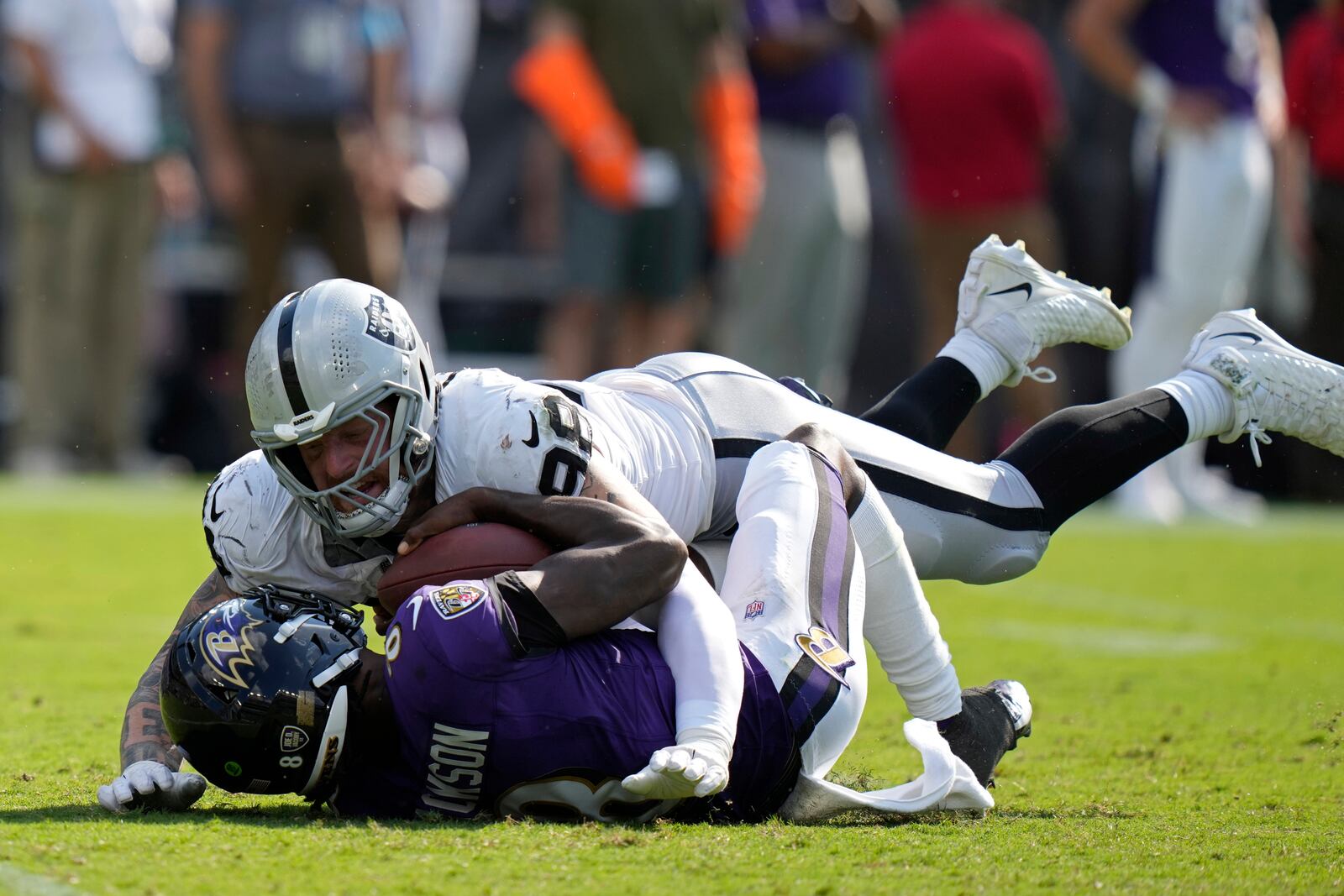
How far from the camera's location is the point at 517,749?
2.88 m

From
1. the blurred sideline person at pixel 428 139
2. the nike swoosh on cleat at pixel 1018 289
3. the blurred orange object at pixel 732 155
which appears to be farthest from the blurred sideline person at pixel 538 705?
the blurred sideline person at pixel 428 139

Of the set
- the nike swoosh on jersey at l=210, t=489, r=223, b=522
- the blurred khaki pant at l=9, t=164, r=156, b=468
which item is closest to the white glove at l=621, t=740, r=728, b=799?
the nike swoosh on jersey at l=210, t=489, r=223, b=522

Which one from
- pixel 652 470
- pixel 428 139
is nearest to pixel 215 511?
pixel 652 470

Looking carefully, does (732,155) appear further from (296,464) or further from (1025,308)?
(296,464)

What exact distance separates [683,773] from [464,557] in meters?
0.55

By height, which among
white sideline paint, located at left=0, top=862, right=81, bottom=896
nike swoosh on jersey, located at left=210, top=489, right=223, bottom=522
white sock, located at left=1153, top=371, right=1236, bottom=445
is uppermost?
white sock, located at left=1153, top=371, right=1236, bottom=445

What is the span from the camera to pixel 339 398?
3193 millimetres

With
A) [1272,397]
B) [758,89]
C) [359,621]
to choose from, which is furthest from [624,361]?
[359,621]

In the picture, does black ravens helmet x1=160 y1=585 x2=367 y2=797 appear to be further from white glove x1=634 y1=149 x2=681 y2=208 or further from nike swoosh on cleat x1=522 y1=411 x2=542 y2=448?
white glove x1=634 y1=149 x2=681 y2=208

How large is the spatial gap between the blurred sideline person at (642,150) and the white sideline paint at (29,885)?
5.15m

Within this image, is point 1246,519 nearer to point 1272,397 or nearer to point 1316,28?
point 1316,28

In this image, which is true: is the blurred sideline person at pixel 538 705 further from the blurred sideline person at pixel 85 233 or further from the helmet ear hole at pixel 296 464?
the blurred sideline person at pixel 85 233

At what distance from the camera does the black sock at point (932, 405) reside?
4113mm

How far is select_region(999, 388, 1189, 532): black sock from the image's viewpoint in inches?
153
